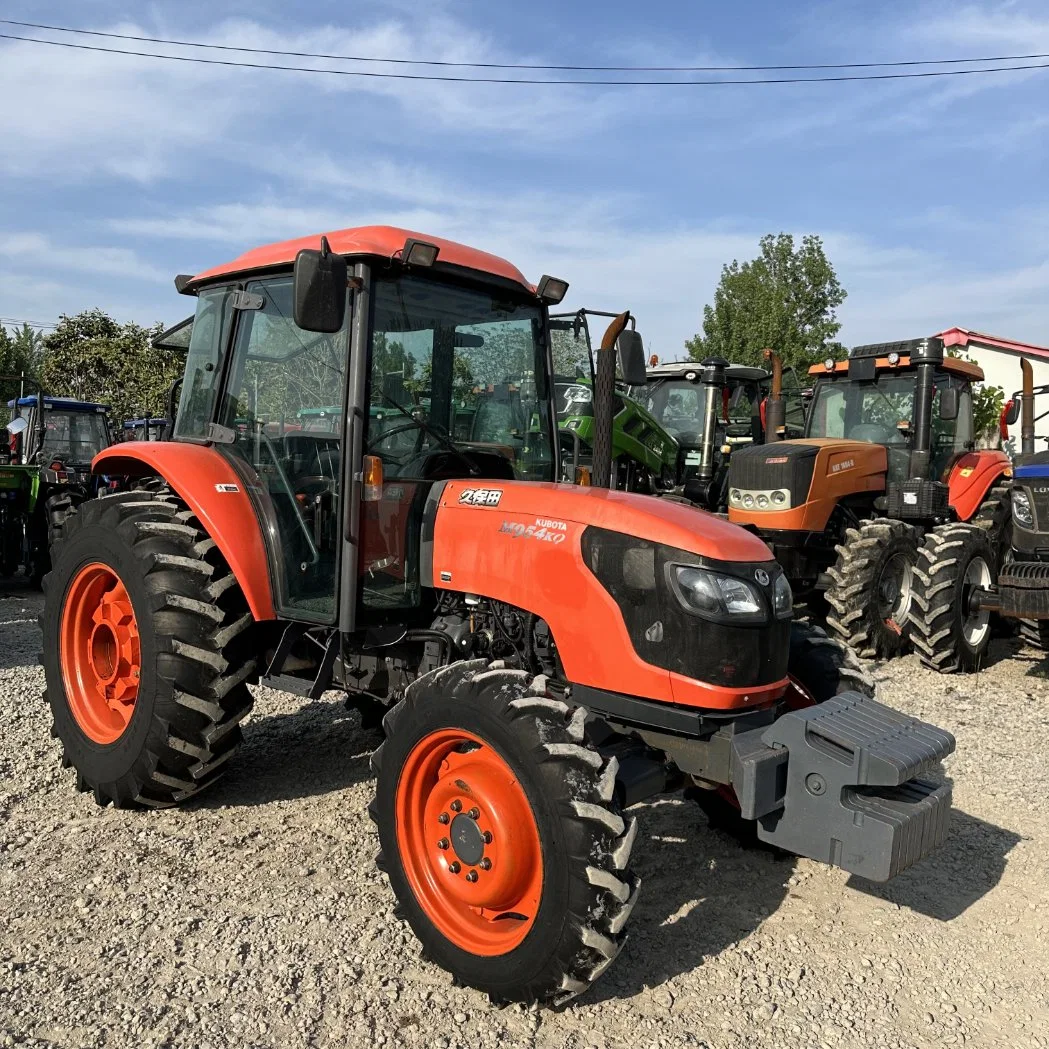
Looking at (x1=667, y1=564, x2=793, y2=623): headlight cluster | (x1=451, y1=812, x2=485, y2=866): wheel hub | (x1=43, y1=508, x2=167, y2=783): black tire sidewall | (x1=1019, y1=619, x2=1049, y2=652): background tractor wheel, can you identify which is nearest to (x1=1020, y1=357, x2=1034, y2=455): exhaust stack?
(x1=1019, y1=619, x2=1049, y2=652): background tractor wheel

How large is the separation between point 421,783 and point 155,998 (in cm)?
96

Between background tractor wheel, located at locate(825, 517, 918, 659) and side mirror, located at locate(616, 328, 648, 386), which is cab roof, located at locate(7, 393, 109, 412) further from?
side mirror, located at locate(616, 328, 648, 386)

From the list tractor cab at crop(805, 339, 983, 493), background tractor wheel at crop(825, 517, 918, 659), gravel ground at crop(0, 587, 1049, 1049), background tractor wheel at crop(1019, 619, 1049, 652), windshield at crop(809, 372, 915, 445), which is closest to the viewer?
gravel ground at crop(0, 587, 1049, 1049)

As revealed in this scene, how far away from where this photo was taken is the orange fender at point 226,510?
12.4ft

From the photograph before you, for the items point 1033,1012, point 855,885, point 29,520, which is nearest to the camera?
point 1033,1012

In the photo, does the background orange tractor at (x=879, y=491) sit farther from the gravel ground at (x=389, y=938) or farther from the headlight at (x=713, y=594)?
the headlight at (x=713, y=594)

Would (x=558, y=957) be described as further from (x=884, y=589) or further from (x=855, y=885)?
(x=884, y=589)

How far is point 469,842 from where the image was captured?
2.88 m

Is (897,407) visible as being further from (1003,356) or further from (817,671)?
(1003,356)

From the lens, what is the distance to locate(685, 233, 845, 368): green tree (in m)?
23.6

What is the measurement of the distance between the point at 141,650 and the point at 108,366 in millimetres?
22659

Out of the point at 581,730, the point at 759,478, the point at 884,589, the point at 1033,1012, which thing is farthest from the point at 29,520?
the point at 1033,1012

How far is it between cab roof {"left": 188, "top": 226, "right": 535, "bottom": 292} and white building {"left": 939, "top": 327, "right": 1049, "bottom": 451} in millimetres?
21807

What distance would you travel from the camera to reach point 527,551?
3.26 m
